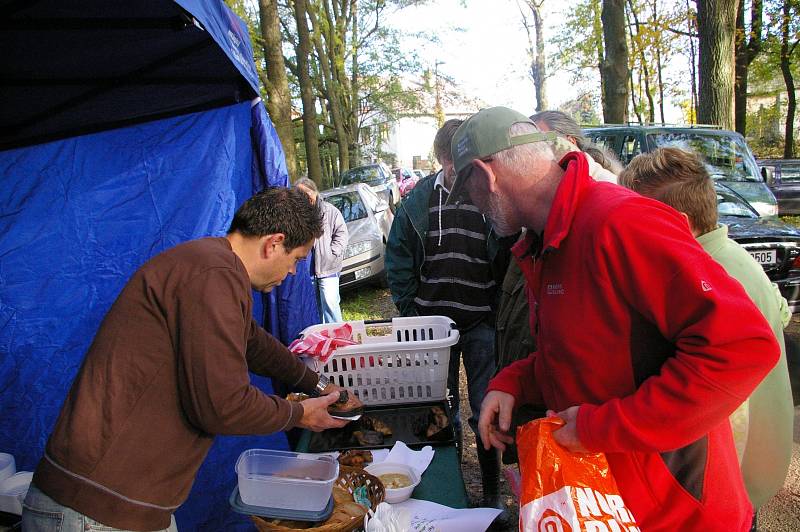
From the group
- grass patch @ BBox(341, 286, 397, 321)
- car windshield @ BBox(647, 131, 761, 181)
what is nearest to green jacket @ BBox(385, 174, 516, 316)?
grass patch @ BBox(341, 286, 397, 321)

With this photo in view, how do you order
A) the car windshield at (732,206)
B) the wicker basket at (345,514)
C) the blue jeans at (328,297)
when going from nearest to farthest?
the wicker basket at (345,514)
the blue jeans at (328,297)
the car windshield at (732,206)

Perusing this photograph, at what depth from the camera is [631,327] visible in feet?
4.02

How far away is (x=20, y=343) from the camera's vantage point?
2.96m

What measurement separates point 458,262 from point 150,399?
192cm

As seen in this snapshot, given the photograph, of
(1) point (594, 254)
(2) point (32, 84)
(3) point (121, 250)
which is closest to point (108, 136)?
(2) point (32, 84)

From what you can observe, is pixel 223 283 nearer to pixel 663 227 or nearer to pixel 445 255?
pixel 663 227

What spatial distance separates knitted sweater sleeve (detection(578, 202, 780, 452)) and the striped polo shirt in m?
1.85

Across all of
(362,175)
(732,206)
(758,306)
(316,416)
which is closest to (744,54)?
(732,206)

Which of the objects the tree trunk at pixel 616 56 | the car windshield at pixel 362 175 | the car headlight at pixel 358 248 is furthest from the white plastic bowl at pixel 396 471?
the car windshield at pixel 362 175

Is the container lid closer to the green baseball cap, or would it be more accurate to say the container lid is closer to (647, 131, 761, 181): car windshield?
the green baseball cap

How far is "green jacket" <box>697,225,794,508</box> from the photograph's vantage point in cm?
185

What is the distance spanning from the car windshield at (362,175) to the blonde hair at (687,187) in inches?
654

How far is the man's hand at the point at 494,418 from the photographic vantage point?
1.67 m

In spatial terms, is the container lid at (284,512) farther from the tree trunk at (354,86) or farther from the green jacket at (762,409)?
the tree trunk at (354,86)
